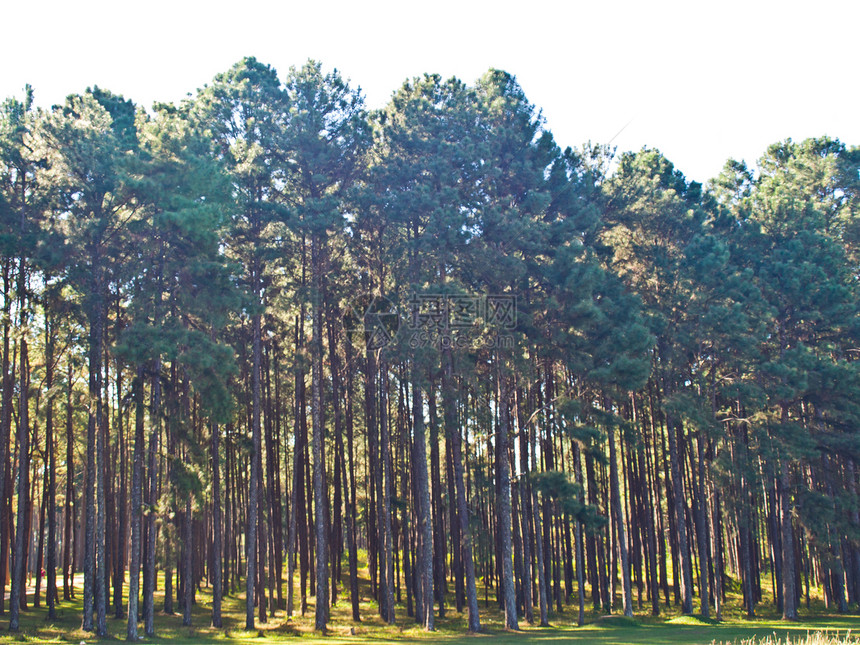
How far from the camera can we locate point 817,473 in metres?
31.8

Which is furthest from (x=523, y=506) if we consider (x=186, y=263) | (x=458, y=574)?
(x=186, y=263)

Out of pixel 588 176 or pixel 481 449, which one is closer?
pixel 588 176

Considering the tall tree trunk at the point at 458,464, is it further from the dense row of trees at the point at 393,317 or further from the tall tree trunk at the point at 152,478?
the tall tree trunk at the point at 152,478

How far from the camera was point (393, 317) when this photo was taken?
21688 mm

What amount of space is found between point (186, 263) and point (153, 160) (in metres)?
2.87

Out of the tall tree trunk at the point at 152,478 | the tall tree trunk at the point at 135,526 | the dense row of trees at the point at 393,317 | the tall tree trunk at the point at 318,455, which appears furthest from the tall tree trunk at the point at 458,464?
the tall tree trunk at the point at 135,526

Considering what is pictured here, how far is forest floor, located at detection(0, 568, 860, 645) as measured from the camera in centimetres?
1830

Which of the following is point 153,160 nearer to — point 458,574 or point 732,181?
point 458,574

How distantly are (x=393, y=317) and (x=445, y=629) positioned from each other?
10643mm
